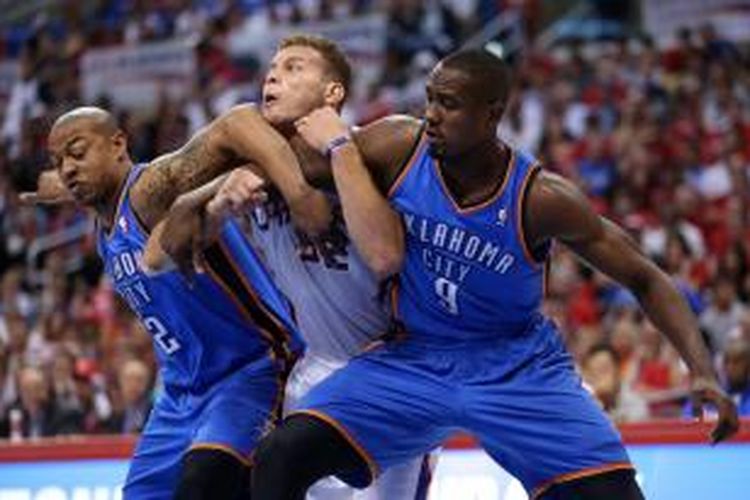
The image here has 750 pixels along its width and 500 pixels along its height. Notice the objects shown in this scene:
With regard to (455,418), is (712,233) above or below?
below

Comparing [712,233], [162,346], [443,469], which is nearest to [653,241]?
[712,233]

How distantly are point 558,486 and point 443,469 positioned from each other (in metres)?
2.01

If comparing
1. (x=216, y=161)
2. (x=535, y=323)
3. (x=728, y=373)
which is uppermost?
(x=216, y=161)

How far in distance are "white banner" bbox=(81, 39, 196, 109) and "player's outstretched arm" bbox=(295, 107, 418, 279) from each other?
457 inches

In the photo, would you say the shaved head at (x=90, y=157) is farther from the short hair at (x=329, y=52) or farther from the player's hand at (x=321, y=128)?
the player's hand at (x=321, y=128)

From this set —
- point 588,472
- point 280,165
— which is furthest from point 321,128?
point 588,472

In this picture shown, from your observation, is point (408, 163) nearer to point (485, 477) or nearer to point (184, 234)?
point (184, 234)

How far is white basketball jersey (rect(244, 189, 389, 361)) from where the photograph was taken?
570 centimetres

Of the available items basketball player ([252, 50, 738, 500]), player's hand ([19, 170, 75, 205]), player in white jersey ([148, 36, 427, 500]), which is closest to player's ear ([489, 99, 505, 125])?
basketball player ([252, 50, 738, 500])

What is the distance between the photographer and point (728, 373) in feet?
29.2

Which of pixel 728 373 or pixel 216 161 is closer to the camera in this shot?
pixel 216 161

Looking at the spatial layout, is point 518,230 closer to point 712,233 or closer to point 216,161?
point 216,161

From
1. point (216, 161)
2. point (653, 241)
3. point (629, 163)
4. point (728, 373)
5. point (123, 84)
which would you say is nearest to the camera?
point (216, 161)

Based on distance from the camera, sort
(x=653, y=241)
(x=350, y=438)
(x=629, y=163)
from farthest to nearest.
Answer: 1. (x=629, y=163)
2. (x=653, y=241)
3. (x=350, y=438)
